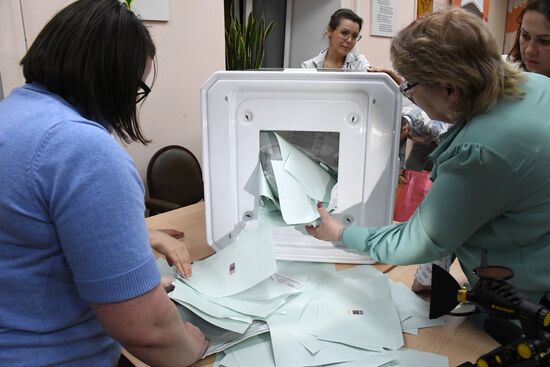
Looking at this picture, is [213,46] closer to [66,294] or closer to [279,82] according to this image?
[279,82]

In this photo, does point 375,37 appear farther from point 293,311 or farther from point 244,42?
point 293,311

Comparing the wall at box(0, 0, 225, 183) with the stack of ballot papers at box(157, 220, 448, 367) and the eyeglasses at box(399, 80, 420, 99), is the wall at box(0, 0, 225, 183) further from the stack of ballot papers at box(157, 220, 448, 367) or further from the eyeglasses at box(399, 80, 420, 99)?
the eyeglasses at box(399, 80, 420, 99)

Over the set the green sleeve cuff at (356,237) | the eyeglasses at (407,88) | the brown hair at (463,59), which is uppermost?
the brown hair at (463,59)

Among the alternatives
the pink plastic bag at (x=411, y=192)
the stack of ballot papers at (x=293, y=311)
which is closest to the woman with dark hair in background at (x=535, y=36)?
the pink plastic bag at (x=411, y=192)

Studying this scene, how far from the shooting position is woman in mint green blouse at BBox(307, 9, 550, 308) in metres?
0.78

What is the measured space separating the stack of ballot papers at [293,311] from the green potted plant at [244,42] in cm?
236

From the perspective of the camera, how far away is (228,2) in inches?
132

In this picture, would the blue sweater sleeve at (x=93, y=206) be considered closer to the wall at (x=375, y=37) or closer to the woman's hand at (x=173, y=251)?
the woman's hand at (x=173, y=251)

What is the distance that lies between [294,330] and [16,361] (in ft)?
1.58

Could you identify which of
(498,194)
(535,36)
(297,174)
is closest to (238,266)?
(297,174)

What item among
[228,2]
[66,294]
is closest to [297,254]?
[66,294]

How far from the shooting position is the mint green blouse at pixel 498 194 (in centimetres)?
77

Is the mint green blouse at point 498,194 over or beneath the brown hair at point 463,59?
beneath

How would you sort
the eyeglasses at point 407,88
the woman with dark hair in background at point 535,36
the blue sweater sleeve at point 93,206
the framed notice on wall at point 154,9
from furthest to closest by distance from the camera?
the framed notice on wall at point 154,9
the woman with dark hair in background at point 535,36
the eyeglasses at point 407,88
the blue sweater sleeve at point 93,206
